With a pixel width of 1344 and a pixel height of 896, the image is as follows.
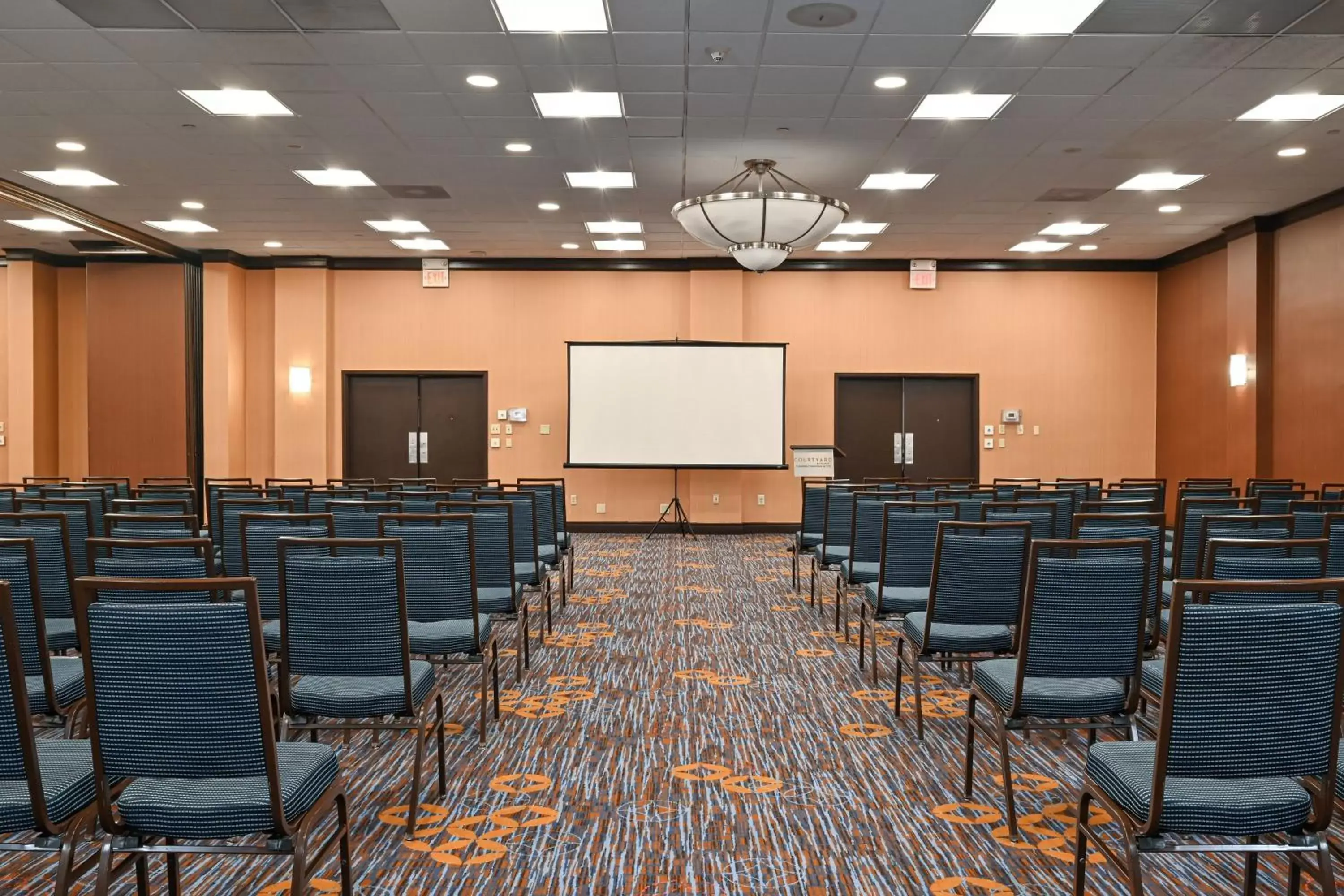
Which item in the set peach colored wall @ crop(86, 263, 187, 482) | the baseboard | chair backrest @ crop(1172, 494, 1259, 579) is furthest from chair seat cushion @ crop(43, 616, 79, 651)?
peach colored wall @ crop(86, 263, 187, 482)

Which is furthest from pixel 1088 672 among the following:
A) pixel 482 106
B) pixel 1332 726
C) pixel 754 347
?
pixel 754 347

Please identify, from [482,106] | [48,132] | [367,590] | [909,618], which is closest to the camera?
[367,590]

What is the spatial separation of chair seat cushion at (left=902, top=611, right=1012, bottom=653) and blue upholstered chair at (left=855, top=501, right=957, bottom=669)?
538mm

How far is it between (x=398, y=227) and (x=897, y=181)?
19.8ft

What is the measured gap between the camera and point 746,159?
27.5 ft

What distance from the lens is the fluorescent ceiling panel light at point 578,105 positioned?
6730 mm

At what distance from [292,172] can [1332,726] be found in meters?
9.04

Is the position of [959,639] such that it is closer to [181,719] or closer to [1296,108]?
[181,719]

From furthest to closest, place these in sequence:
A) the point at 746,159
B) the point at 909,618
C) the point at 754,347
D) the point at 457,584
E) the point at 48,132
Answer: the point at 754,347 → the point at 746,159 → the point at 48,132 → the point at 909,618 → the point at 457,584

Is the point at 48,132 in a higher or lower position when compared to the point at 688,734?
higher

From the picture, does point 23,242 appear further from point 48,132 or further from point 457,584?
point 457,584

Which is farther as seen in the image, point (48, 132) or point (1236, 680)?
point (48, 132)

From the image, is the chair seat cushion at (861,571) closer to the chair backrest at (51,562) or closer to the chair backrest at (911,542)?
the chair backrest at (911,542)

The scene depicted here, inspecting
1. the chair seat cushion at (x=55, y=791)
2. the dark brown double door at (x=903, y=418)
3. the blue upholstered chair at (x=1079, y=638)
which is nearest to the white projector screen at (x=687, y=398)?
the dark brown double door at (x=903, y=418)
